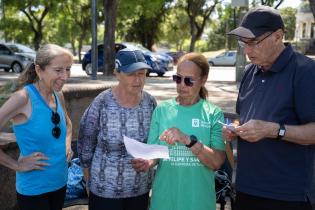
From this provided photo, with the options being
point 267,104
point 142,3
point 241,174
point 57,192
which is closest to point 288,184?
point 241,174

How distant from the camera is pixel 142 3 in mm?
24109

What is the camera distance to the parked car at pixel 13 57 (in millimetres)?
22900

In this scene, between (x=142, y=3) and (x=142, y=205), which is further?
(x=142, y=3)

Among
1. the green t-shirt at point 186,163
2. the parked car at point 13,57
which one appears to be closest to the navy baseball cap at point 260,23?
the green t-shirt at point 186,163

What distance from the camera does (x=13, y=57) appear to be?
23109 mm

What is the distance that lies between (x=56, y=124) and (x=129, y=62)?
2.04 feet

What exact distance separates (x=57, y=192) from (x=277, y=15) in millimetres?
1778

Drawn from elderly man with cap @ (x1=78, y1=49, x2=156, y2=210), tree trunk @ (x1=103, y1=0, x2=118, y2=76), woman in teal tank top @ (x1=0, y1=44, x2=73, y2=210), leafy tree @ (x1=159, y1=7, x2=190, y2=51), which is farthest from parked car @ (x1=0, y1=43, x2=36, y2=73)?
leafy tree @ (x1=159, y1=7, x2=190, y2=51)

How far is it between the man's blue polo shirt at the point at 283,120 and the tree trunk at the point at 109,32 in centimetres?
1651

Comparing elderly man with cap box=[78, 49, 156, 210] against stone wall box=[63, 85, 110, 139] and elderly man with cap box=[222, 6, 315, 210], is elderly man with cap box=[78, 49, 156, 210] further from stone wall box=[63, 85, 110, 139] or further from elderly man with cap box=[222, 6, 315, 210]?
stone wall box=[63, 85, 110, 139]

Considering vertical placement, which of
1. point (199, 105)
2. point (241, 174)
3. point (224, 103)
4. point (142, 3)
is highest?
point (142, 3)

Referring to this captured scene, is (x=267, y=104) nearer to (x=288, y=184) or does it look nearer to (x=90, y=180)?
(x=288, y=184)

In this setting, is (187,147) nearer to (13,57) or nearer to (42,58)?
(42,58)

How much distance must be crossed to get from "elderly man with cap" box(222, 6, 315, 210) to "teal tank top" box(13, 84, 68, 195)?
1122mm
